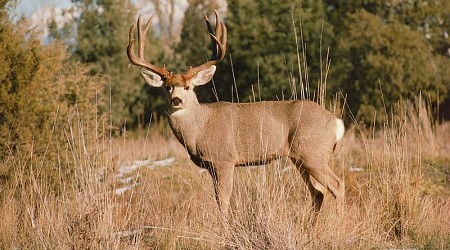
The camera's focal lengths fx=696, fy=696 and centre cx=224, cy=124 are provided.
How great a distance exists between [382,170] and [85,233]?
3.20m

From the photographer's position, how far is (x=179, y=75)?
7.98 m

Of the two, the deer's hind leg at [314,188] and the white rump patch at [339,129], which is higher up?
the white rump patch at [339,129]

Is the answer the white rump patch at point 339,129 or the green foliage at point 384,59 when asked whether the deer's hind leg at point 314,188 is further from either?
the green foliage at point 384,59

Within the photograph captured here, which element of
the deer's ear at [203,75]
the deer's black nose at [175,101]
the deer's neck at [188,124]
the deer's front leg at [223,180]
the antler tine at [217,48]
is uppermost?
the antler tine at [217,48]

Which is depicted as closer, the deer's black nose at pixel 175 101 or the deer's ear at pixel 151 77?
the deer's black nose at pixel 175 101

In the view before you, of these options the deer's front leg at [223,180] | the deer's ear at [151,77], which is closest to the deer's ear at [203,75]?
the deer's ear at [151,77]

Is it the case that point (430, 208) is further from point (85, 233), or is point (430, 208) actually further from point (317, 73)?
point (317, 73)

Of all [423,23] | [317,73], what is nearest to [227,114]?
[317,73]

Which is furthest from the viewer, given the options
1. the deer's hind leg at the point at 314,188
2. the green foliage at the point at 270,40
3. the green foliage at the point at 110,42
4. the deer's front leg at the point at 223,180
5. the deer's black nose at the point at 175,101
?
the green foliage at the point at 110,42

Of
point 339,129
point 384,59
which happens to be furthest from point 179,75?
point 384,59

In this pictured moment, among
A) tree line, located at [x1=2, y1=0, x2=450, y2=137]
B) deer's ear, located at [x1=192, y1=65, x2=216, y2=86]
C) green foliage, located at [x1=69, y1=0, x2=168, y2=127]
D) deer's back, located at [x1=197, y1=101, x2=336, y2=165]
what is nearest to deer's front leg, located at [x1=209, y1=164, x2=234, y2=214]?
deer's back, located at [x1=197, y1=101, x2=336, y2=165]

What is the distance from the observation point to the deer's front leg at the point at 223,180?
7605 millimetres

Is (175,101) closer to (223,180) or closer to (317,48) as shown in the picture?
(223,180)

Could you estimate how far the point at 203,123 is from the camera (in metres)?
8.20
